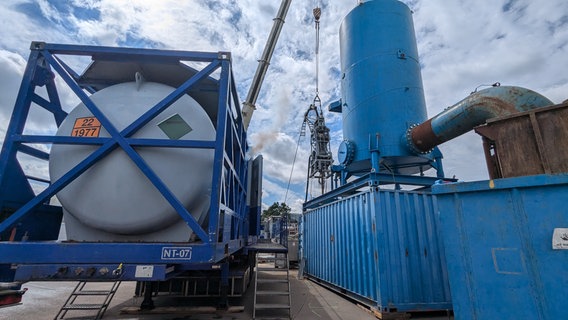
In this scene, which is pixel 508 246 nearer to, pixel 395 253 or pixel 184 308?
pixel 395 253

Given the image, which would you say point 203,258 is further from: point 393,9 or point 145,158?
point 393,9

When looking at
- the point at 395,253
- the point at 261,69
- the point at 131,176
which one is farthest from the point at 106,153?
the point at 261,69

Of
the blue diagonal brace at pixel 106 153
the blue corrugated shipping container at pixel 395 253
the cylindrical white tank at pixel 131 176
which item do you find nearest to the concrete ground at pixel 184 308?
the blue corrugated shipping container at pixel 395 253

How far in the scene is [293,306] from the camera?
7535 mm

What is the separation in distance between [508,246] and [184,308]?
21.6 ft

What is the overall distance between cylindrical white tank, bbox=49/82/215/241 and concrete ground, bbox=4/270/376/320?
3627mm

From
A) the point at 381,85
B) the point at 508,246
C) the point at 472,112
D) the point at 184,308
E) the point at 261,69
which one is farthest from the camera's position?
the point at 261,69

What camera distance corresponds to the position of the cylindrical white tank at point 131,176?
3.62 metres

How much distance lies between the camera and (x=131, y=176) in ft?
11.9

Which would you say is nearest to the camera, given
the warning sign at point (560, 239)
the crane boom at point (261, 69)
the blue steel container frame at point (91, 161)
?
the warning sign at point (560, 239)

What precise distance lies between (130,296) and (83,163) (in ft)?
24.2

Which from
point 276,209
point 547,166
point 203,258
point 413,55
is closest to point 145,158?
point 203,258

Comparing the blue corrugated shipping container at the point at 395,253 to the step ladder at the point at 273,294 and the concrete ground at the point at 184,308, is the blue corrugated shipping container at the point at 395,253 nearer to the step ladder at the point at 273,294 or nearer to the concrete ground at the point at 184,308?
the concrete ground at the point at 184,308

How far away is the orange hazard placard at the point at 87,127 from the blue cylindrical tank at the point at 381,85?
8044 mm
